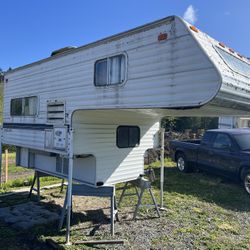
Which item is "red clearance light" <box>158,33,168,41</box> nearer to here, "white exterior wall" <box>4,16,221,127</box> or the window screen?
"white exterior wall" <box>4,16,221,127</box>

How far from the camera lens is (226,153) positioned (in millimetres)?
8734

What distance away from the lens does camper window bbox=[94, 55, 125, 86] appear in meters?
4.58

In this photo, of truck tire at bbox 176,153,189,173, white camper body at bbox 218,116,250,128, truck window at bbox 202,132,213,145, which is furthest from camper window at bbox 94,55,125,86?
white camper body at bbox 218,116,250,128

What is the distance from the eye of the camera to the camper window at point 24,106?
21.9 ft

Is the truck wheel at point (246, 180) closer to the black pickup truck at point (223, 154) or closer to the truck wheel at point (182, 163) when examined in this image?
the black pickup truck at point (223, 154)

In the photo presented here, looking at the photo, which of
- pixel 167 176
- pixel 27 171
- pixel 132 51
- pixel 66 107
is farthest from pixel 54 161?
pixel 27 171

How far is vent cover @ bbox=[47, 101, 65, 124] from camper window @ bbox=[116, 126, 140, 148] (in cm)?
114

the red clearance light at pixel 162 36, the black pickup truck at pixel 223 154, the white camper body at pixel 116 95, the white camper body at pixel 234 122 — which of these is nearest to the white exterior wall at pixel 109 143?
the white camper body at pixel 116 95

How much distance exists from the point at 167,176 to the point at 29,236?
A: 5940 millimetres

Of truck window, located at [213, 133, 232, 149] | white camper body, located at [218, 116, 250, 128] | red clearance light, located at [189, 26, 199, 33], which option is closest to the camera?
red clearance light, located at [189, 26, 199, 33]

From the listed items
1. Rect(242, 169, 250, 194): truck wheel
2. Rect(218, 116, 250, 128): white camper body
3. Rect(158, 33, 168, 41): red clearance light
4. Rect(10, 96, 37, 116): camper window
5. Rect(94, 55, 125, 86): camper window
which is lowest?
Rect(242, 169, 250, 194): truck wheel

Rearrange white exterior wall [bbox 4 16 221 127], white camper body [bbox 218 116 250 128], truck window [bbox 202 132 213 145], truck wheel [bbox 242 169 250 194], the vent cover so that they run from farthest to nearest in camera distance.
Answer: white camper body [bbox 218 116 250 128] < truck window [bbox 202 132 213 145] < truck wheel [bbox 242 169 250 194] < the vent cover < white exterior wall [bbox 4 16 221 127]

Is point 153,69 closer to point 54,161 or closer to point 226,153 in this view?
point 54,161

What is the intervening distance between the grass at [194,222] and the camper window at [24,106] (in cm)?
213
